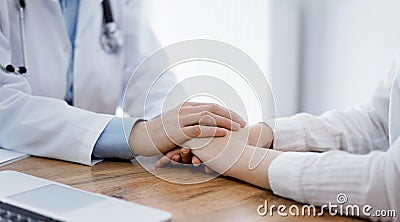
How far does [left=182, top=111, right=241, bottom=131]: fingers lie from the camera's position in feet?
2.90

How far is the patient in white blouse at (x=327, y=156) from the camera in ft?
2.10

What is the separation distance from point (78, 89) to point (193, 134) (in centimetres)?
51

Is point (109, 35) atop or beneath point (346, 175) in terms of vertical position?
atop

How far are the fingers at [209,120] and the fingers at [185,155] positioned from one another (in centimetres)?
5

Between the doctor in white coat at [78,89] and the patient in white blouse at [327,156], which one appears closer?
the patient in white blouse at [327,156]

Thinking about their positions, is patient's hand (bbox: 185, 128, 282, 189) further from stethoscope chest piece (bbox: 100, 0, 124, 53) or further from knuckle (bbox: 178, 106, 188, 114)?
stethoscope chest piece (bbox: 100, 0, 124, 53)

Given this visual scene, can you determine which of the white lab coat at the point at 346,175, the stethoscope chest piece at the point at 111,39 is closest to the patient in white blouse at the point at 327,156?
A: the white lab coat at the point at 346,175

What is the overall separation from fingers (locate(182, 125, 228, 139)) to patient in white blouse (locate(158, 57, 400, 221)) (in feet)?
0.04

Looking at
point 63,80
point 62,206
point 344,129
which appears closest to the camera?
point 62,206

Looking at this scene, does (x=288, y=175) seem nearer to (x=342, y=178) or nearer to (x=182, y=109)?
(x=342, y=178)

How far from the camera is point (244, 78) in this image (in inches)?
33.5

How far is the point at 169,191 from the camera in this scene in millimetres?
728

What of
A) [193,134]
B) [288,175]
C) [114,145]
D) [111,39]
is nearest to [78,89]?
[111,39]

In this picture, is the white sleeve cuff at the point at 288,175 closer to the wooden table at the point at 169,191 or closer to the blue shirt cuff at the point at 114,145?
the wooden table at the point at 169,191
